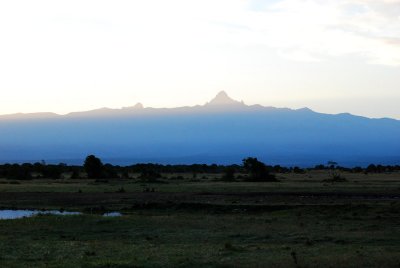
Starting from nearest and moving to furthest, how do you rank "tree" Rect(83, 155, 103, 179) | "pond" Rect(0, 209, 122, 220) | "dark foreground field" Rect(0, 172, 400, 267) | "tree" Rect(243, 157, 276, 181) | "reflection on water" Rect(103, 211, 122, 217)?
"dark foreground field" Rect(0, 172, 400, 267) → "reflection on water" Rect(103, 211, 122, 217) → "pond" Rect(0, 209, 122, 220) → "tree" Rect(243, 157, 276, 181) → "tree" Rect(83, 155, 103, 179)

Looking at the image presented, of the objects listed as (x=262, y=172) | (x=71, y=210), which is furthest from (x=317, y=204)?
(x=262, y=172)

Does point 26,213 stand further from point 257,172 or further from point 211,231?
point 257,172

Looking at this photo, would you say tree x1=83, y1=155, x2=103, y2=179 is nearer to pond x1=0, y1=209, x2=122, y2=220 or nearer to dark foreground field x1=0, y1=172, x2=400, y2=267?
dark foreground field x1=0, y1=172, x2=400, y2=267

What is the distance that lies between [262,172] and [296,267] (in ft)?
232

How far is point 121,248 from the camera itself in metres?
26.0

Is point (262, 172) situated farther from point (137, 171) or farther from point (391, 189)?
point (137, 171)

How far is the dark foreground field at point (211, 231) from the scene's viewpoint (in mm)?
22422

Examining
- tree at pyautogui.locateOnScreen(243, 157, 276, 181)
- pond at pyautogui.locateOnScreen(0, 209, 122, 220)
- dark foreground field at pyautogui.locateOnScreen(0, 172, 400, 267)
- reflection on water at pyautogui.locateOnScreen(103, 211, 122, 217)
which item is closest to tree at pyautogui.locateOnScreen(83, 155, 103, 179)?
tree at pyautogui.locateOnScreen(243, 157, 276, 181)

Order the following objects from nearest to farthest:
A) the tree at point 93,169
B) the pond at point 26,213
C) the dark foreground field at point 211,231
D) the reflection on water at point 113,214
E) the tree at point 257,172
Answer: the dark foreground field at point 211,231 < the reflection on water at point 113,214 < the pond at point 26,213 < the tree at point 257,172 < the tree at point 93,169

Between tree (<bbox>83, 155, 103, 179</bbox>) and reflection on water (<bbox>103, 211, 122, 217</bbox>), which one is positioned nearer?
reflection on water (<bbox>103, 211, 122, 217</bbox>)

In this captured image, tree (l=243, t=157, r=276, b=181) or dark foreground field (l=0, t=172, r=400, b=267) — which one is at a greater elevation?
tree (l=243, t=157, r=276, b=181)

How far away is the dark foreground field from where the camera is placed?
2242cm

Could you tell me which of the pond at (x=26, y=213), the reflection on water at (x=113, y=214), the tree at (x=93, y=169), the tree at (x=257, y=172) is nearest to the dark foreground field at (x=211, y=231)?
the reflection on water at (x=113, y=214)

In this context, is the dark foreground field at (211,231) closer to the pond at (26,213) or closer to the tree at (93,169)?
the pond at (26,213)
